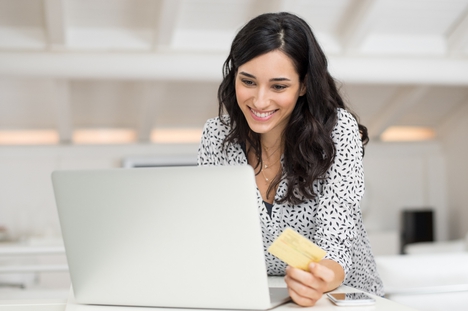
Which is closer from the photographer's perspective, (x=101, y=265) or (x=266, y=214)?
(x=101, y=265)

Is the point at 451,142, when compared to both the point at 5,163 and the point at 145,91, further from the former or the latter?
the point at 5,163

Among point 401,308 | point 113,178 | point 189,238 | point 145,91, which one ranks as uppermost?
point 145,91

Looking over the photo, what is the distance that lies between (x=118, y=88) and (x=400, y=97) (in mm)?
3004

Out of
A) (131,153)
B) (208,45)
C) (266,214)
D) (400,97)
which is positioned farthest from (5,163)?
(266,214)

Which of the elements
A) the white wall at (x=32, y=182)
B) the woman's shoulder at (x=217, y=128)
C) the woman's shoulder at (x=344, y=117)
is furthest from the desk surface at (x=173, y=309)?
the white wall at (x=32, y=182)

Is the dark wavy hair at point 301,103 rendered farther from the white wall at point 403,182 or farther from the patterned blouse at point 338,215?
the white wall at point 403,182

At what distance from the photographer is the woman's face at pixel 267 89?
144 centimetres

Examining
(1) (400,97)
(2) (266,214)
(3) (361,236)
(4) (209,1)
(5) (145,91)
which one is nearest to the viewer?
(2) (266,214)

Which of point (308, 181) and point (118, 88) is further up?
point (118, 88)

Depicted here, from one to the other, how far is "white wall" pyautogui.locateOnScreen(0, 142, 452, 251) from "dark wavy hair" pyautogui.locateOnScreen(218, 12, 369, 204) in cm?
544

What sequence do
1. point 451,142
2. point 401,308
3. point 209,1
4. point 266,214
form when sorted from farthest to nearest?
1. point 451,142
2. point 209,1
3. point 266,214
4. point 401,308

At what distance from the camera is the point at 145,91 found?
577cm

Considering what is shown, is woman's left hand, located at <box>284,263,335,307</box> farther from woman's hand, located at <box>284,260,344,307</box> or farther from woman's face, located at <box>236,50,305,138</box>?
woman's face, located at <box>236,50,305,138</box>

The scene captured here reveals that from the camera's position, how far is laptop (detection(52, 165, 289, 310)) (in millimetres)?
1032
